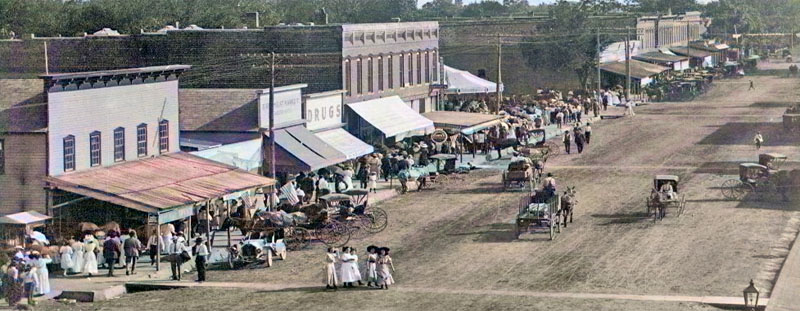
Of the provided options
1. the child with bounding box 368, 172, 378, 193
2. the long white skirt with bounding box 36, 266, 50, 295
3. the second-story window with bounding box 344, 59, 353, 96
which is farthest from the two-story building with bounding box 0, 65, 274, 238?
the second-story window with bounding box 344, 59, 353, 96

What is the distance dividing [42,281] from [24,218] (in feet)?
14.1

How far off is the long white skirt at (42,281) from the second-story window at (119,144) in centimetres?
947

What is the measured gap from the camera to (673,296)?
107 feet

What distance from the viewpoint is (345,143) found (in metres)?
56.7

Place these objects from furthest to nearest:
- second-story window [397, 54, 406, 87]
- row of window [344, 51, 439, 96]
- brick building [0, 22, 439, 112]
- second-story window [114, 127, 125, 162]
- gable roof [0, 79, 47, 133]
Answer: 1. second-story window [397, 54, 406, 87]
2. row of window [344, 51, 439, 96]
3. brick building [0, 22, 439, 112]
4. second-story window [114, 127, 125, 162]
5. gable roof [0, 79, 47, 133]

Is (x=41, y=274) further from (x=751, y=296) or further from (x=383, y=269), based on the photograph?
(x=751, y=296)

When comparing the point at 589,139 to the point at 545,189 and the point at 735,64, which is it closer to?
the point at 545,189

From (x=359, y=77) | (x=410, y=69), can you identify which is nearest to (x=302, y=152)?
(x=359, y=77)

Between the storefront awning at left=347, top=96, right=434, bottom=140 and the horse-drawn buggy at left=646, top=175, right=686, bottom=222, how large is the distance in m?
17.0

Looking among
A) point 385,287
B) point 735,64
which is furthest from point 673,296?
point 735,64

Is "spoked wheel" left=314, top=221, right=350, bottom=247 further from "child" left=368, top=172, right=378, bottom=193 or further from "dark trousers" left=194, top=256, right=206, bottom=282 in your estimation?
"child" left=368, top=172, right=378, bottom=193

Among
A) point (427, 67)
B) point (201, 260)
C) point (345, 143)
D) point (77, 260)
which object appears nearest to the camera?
point (201, 260)

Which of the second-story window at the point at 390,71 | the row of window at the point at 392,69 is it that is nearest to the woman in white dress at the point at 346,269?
the row of window at the point at 392,69

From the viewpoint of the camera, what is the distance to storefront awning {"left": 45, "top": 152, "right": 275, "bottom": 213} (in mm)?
37156
